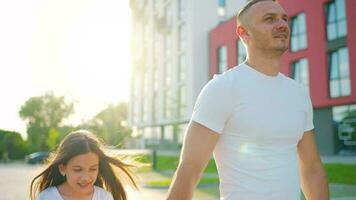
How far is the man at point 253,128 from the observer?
7.21 ft

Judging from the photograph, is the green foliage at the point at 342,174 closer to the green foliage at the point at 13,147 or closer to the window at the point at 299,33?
the window at the point at 299,33

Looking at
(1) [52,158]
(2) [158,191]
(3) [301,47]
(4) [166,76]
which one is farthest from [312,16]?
(1) [52,158]

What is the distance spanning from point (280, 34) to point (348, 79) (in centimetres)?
2805

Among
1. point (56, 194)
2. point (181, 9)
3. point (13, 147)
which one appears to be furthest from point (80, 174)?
point (13, 147)

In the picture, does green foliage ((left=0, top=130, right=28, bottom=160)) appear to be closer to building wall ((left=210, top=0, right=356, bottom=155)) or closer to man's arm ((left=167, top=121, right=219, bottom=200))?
building wall ((left=210, top=0, right=356, bottom=155))

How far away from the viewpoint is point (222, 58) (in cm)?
4362

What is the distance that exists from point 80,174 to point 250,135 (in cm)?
153

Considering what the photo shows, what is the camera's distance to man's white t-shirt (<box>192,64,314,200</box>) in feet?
7.22

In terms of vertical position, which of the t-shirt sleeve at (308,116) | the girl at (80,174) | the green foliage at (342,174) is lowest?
the green foliage at (342,174)

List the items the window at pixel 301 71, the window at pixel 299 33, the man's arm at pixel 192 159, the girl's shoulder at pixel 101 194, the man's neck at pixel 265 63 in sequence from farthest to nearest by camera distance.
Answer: the window at pixel 299 33 → the window at pixel 301 71 → the girl's shoulder at pixel 101 194 → the man's neck at pixel 265 63 → the man's arm at pixel 192 159

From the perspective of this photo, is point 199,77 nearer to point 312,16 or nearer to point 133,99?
point 312,16

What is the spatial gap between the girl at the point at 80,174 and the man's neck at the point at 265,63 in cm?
145

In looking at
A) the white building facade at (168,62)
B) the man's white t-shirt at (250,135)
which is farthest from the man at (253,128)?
the white building facade at (168,62)

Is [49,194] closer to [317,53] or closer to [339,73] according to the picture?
[339,73]
